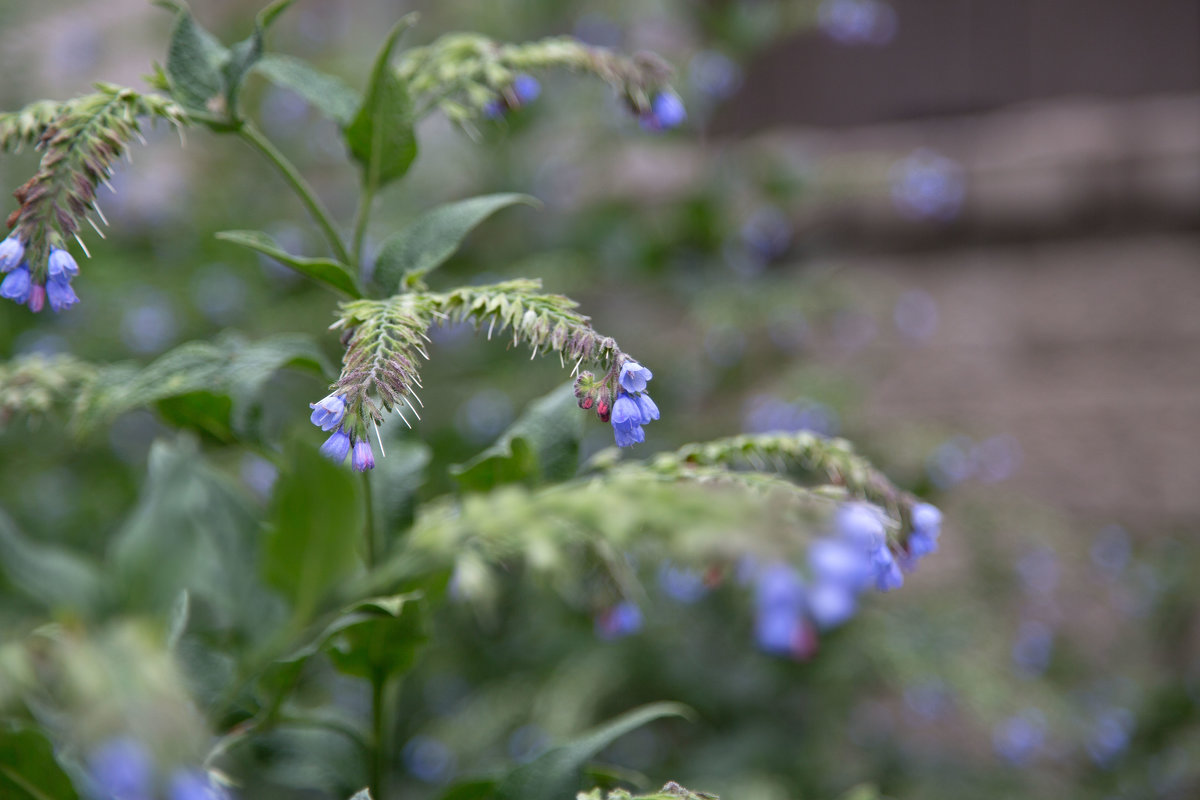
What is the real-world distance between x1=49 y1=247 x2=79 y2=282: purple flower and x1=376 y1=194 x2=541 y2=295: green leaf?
25 cm

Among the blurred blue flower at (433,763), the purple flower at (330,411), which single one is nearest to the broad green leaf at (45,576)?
the purple flower at (330,411)

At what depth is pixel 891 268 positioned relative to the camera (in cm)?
335

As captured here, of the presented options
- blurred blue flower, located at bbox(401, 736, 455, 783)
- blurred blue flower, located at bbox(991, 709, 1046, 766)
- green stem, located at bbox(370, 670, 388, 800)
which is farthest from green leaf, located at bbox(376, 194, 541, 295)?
blurred blue flower, located at bbox(991, 709, 1046, 766)

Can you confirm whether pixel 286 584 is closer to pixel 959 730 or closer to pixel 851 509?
pixel 851 509

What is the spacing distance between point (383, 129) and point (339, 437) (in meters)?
0.33

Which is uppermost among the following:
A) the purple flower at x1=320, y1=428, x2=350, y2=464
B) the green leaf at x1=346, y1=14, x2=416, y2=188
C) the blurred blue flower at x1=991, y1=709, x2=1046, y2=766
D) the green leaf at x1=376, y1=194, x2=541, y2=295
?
the green leaf at x1=346, y1=14, x2=416, y2=188

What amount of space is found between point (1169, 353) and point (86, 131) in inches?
129

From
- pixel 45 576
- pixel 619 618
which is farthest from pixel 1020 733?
pixel 45 576

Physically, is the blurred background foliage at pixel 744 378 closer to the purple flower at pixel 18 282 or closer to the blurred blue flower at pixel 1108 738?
the blurred blue flower at pixel 1108 738

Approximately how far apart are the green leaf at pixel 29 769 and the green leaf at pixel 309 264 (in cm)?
40

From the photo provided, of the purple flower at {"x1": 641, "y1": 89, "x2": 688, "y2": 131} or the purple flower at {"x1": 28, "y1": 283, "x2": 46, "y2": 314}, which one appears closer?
the purple flower at {"x1": 28, "y1": 283, "x2": 46, "y2": 314}

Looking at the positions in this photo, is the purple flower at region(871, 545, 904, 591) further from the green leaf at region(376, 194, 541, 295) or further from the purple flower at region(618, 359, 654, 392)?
the green leaf at region(376, 194, 541, 295)

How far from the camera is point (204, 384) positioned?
82 cm

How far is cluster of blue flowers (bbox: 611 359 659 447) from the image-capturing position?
0.68m
